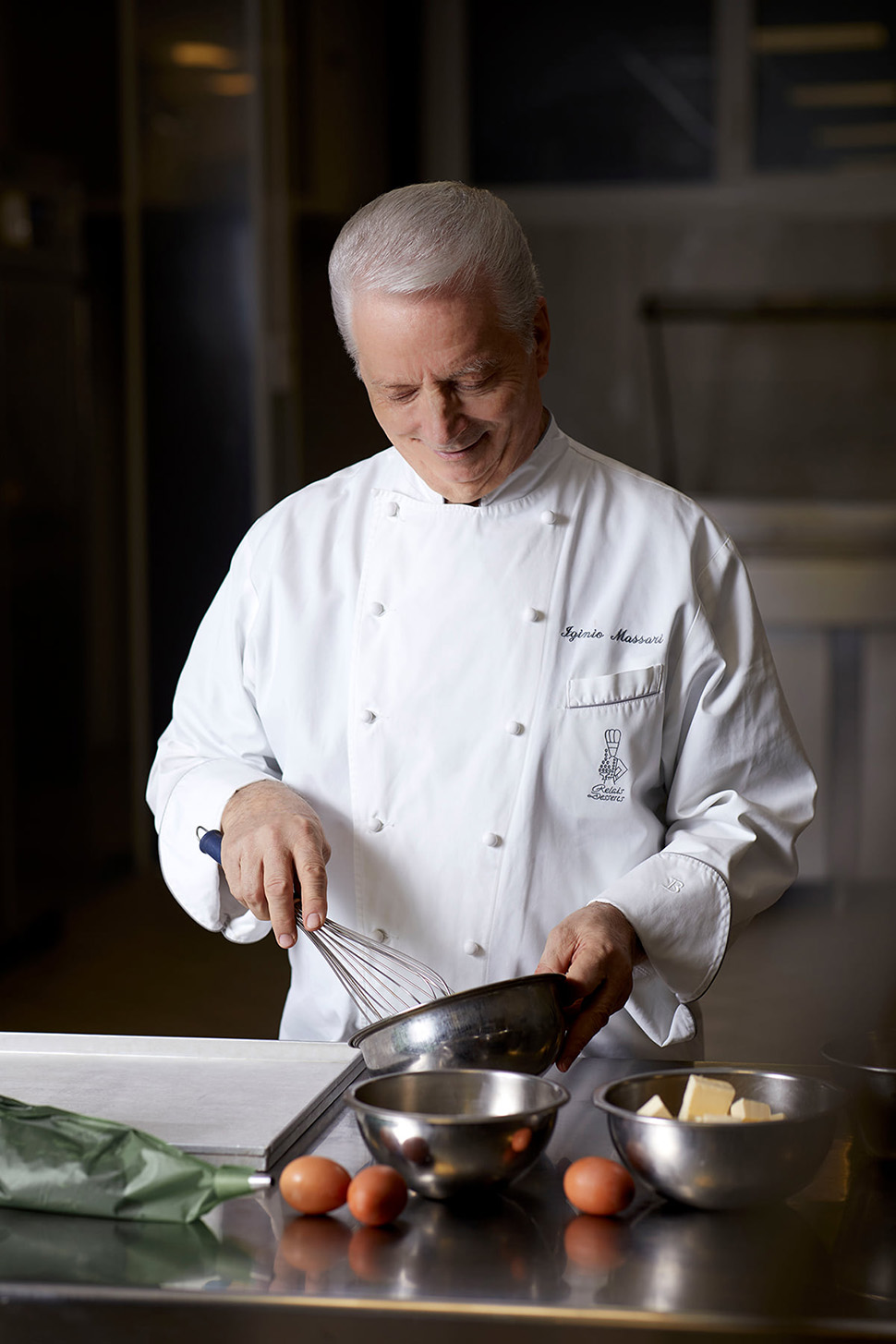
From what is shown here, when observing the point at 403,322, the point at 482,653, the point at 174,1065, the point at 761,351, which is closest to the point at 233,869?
the point at 174,1065

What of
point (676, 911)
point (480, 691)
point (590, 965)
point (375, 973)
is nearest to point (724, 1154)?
point (590, 965)

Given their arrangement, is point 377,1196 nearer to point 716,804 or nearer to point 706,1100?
point 706,1100

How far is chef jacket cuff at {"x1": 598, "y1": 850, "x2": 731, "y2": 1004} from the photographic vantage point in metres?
1.23

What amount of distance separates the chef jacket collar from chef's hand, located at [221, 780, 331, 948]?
354 millimetres

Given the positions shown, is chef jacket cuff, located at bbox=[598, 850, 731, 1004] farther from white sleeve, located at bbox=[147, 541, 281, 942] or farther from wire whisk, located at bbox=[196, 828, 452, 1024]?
white sleeve, located at bbox=[147, 541, 281, 942]

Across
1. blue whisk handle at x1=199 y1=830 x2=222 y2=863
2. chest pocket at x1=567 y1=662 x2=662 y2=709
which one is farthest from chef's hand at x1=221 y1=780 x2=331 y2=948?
chest pocket at x1=567 y1=662 x2=662 y2=709

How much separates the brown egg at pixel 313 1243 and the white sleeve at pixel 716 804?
0.45 meters

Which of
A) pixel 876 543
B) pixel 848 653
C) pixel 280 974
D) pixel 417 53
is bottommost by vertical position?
pixel 280 974

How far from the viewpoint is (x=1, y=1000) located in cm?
322

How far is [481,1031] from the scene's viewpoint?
99 centimetres

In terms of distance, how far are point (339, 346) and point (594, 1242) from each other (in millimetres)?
4643

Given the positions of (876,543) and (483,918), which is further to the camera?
(876,543)

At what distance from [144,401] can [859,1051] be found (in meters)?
3.77

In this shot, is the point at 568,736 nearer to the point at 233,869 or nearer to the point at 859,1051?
the point at 233,869
